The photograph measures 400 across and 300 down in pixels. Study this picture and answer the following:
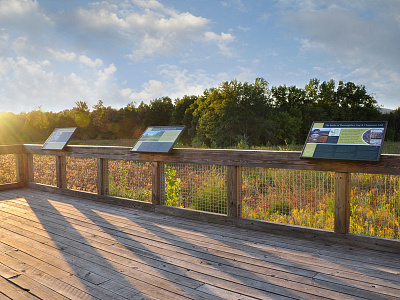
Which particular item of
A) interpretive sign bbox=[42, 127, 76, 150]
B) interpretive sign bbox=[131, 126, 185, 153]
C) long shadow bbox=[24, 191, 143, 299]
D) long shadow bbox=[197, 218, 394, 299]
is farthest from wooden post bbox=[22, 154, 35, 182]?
long shadow bbox=[197, 218, 394, 299]

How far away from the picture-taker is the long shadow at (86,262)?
247cm

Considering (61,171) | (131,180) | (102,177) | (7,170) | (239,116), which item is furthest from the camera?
(239,116)

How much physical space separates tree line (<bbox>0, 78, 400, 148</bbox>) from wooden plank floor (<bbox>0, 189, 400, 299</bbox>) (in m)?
27.3

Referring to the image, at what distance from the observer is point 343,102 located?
145 feet

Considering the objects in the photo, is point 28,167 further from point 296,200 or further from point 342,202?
point 342,202

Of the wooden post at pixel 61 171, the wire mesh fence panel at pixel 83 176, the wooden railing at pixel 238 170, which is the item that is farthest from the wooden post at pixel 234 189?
the wooden post at pixel 61 171

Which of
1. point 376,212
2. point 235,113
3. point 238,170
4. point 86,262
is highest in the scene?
point 235,113

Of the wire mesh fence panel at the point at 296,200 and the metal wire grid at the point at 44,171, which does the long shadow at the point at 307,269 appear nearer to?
the wire mesh fence panel at the point at 296,200

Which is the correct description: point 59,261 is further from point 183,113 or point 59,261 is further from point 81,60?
point 183,113

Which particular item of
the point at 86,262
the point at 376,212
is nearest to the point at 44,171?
the point at 86,262

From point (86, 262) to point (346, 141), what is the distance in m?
3.08

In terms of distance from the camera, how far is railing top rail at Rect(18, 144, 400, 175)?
334 cm

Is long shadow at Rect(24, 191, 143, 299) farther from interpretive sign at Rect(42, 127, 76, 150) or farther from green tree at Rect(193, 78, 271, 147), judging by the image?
green tree at Rect(193, 78, 271, 147)

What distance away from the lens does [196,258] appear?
10.4 ft
